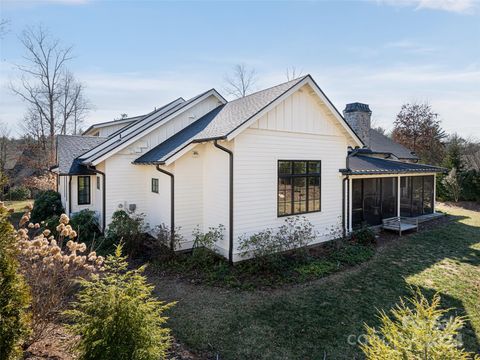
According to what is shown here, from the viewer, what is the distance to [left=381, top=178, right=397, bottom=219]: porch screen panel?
543 inches

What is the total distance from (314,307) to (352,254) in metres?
4.03

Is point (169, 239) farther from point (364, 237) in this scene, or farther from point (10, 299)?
point (364, 237)

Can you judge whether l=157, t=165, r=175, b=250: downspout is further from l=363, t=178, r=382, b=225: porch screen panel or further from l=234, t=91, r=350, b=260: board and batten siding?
l=363, t=178, r=382, b=225: porch screen panel

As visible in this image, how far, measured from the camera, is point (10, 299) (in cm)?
335

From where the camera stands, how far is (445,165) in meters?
22.5

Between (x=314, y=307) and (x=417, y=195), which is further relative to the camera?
(x=417, y=195)

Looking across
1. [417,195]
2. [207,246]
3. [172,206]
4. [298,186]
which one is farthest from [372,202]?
[172,206]

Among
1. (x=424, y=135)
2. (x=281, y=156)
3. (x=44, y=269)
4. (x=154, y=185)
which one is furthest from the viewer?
(x=424, y=135)

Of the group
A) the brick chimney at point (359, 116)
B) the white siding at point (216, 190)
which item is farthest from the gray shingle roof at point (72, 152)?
the brick chimney at point (359, 116)

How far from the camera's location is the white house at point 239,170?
28.7ft

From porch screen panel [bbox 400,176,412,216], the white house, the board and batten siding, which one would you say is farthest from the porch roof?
the board and batten siding

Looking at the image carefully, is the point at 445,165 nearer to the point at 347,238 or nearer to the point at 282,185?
the point at 347,238

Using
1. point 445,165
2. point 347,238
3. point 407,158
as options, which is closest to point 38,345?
point 347,238

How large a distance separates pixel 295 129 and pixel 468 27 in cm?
629
